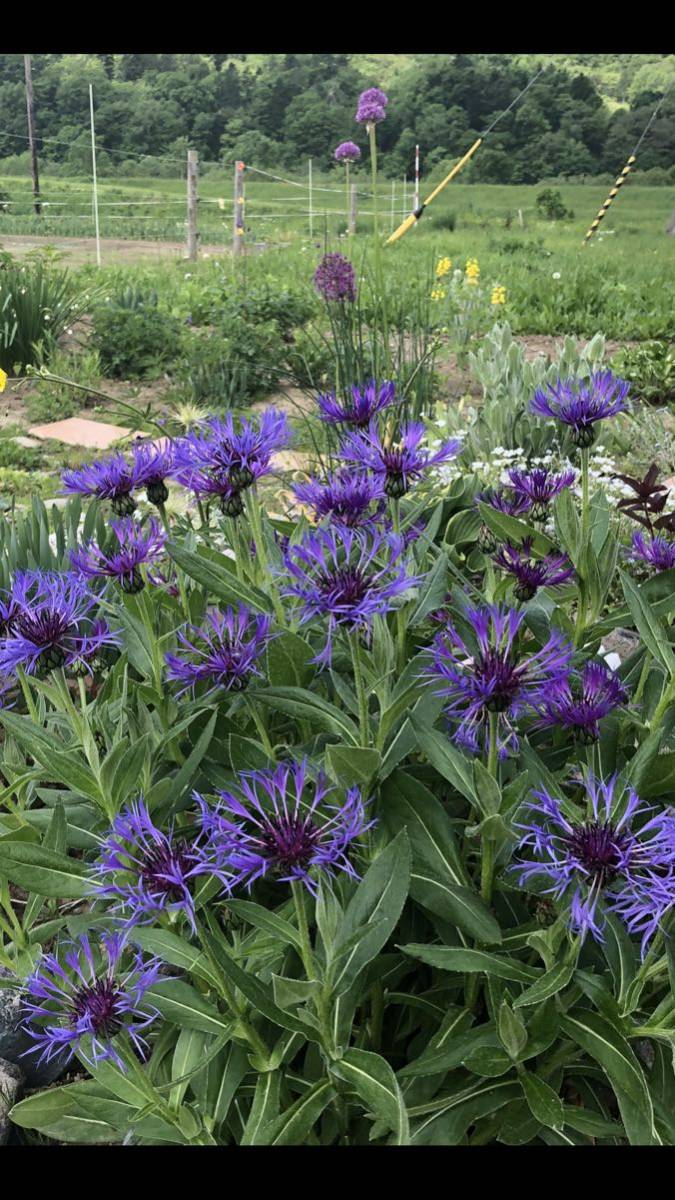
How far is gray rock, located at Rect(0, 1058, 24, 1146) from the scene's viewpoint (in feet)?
4.62

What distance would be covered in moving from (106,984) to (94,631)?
2.04 feet

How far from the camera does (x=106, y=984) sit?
1034 millimetres

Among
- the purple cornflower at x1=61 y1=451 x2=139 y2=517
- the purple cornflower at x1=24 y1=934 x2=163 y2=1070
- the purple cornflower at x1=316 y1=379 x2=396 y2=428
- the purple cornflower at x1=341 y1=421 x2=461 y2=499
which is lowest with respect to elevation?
the purple cornflower at x1=24 y1=934 x2=163 y2=1070

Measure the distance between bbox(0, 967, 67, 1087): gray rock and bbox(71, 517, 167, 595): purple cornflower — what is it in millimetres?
651

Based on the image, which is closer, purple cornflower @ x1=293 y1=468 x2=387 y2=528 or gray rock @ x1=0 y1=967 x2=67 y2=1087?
purple cornflower @ x1=293 y1=468 x2=387 y2=528

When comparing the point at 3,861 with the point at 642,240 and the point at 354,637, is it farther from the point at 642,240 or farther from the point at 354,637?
the point at 642,240

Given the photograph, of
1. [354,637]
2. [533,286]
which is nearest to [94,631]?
[354,637]

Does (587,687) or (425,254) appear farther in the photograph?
(425,254)

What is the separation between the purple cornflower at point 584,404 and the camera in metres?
1.40

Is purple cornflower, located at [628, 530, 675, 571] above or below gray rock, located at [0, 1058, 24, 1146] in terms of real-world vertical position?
above

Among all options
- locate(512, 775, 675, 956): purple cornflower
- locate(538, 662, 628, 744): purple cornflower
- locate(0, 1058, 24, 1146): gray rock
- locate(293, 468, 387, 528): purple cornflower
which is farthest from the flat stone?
locate(512, 775, 675, 956): purple cornflower

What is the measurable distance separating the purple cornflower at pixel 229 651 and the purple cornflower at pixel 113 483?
0.22 meters

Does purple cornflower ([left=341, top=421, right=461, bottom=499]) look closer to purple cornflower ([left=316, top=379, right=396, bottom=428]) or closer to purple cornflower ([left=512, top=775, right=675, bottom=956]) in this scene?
purple cornflower ([left=316, top=379, right=396, bottom=428])

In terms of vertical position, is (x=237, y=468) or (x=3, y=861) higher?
(x=237, y=468)
